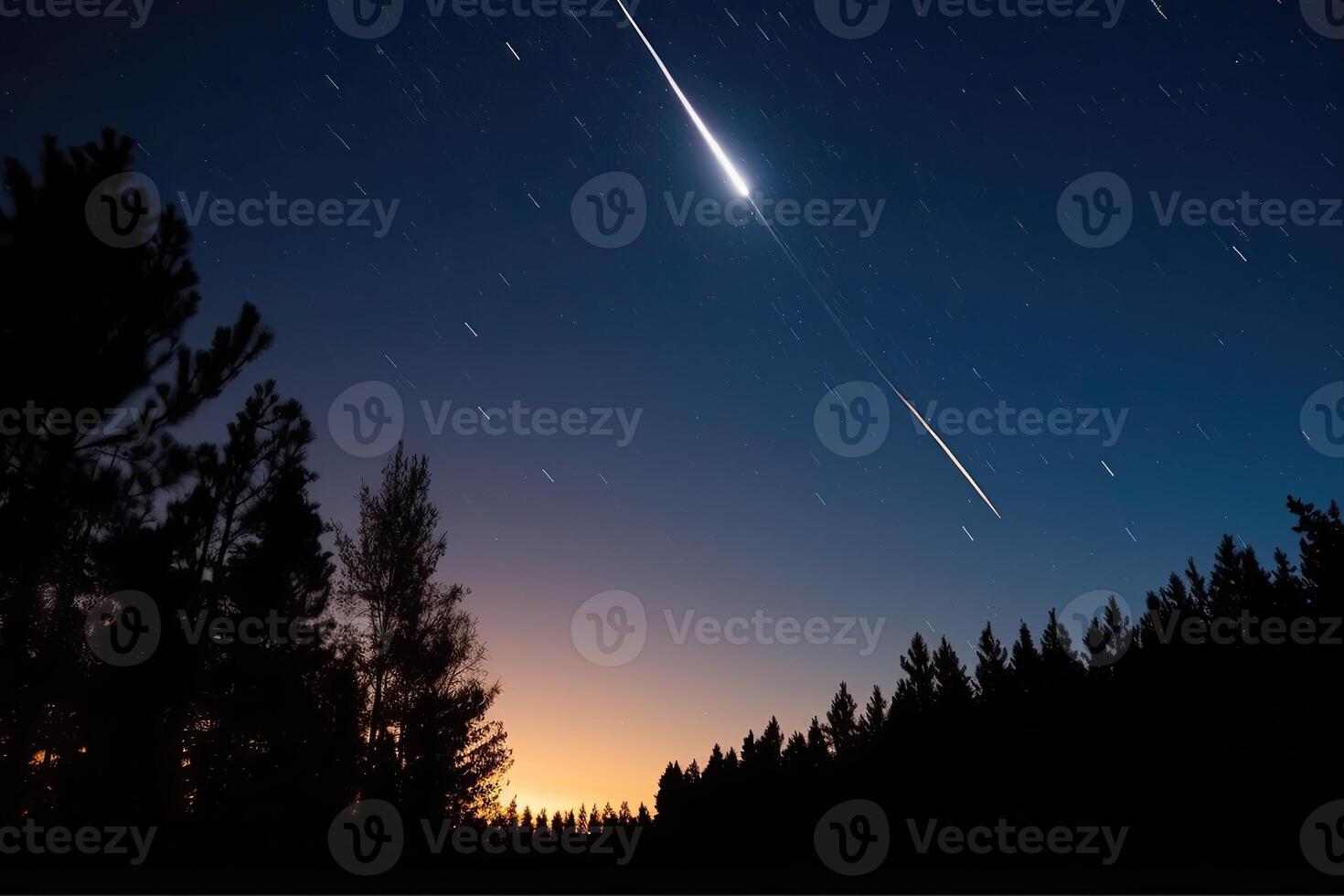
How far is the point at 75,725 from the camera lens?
60.1 ft

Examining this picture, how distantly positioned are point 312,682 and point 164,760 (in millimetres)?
4122
